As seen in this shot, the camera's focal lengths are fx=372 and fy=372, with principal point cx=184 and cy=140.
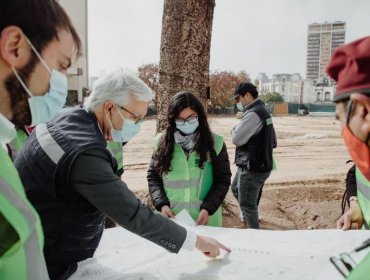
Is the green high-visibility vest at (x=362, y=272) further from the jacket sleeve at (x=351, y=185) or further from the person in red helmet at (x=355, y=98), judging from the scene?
the jacket sleeve at (x=351, y=185)

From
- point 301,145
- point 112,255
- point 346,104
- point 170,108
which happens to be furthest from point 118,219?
point 301,145

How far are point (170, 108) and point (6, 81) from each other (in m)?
1.78

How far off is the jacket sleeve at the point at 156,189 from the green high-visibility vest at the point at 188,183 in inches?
1.4

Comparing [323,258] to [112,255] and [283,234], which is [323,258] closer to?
[283,234]

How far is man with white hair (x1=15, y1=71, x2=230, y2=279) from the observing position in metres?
1.33

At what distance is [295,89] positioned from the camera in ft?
302

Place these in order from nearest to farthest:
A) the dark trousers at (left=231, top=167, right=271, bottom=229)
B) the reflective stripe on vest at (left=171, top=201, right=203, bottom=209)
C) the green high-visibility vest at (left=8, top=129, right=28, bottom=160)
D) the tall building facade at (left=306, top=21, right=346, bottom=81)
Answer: the reflective stripe on vest at (left=171, top=201, right=203, bottom=209) < the green high-visibility vest at (left=8, top=129, right=28, bottom=160) < the dark trousers at (left=231, top=167, right=271, bottom=229) < the tall building facade at (left=306, top=21, right=346, bottom=81)

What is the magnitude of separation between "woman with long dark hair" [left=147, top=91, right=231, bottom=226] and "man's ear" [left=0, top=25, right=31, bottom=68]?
5.65 ft

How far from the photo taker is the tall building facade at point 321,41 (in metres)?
106

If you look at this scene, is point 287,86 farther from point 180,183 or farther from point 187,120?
point 180,183

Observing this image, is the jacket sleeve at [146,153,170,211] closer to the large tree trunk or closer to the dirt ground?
the dirt ground

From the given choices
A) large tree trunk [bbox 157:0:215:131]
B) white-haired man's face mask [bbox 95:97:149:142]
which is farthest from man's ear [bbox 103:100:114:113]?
large tree trunk [bbox 157:0:215:131]

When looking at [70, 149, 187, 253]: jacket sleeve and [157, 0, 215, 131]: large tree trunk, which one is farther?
[157, 0, 215, 131]: large tree trunk

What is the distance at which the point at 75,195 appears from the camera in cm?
138
